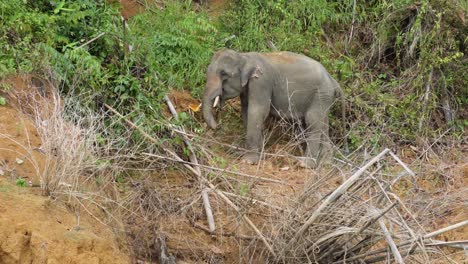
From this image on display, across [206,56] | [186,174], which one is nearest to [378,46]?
[206,56]

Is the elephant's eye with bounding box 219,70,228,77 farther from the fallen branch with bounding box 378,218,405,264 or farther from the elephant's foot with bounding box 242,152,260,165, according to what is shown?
the fallen branch with bounding box 378,218,405,264

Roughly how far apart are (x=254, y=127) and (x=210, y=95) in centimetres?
54

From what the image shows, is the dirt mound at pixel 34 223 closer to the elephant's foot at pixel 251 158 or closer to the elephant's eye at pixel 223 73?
the elephant's eye at pixel 223 73

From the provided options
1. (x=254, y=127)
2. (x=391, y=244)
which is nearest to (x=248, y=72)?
(x=254, y=127)

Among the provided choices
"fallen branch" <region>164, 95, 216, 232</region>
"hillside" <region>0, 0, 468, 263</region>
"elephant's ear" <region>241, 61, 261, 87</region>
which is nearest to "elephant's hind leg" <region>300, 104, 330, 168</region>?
"hillside" <region>0, 0, 468, 263</region>

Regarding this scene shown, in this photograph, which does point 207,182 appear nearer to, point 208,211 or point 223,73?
point 208,211

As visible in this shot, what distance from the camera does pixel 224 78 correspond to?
8391 mm

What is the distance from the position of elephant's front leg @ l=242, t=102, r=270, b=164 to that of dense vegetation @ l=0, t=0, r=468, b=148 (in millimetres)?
797

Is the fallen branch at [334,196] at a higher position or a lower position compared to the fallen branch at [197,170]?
higher

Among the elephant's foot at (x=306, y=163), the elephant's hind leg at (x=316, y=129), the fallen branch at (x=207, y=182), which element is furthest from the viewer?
the elephant's hind leg at (x=316, y=129)

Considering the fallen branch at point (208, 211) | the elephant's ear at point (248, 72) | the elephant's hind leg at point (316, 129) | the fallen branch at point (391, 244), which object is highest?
the fallen branch at point (391, 244)

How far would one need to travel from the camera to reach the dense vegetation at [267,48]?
26.0 feet

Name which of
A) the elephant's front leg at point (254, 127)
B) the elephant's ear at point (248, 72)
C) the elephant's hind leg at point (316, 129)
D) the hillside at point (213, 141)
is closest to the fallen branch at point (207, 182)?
the hillside at point (213, 141)

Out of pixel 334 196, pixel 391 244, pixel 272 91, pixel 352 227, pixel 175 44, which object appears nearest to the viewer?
pixel 391 244
